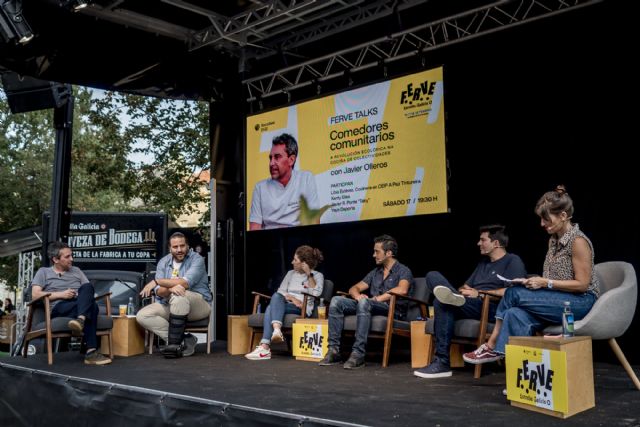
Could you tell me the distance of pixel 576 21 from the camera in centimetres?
488

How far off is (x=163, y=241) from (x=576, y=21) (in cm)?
587

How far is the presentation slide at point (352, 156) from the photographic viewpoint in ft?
18.1

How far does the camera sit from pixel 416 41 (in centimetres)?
589

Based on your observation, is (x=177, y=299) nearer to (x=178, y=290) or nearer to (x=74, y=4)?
(x=178, y=290)

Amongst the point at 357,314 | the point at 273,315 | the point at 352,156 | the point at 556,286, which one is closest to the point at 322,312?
the point at 273,315

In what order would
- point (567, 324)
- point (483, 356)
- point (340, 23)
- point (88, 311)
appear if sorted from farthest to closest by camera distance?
point (340, 23)
point (88, 311)
point (483, 356)
point (567, 324)

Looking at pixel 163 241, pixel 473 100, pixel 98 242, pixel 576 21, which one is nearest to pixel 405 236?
pixel 473 100

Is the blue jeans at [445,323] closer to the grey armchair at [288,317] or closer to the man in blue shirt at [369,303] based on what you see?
the man in blue shirt at [369,303]

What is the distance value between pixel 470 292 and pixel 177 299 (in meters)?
2.44

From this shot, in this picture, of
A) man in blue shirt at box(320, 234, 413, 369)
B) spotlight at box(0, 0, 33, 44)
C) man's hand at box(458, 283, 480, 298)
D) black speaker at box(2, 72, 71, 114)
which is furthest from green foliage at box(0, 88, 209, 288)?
man's hand at box(458, 283, 480, 298)

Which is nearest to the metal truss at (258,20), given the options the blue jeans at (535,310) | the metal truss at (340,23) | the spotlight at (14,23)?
the metal truss at (340,23)

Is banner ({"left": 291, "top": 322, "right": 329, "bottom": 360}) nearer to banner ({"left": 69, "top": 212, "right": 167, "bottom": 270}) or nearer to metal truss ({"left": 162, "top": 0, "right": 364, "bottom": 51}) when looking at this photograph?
metal truss ({"left": 162, "top": 0, "right": 364, "bottom": 51})

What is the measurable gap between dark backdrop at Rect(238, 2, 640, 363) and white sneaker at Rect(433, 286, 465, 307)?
1375mm

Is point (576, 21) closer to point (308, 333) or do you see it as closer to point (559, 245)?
point (559, 245)
